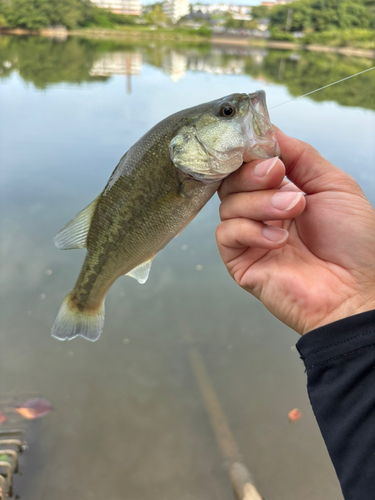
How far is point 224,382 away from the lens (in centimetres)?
385

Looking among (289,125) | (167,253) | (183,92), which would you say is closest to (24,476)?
(167,253)

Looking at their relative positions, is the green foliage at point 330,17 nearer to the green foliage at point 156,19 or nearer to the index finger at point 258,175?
the green foliage at point 156,19

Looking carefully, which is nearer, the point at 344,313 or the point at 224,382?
the point at 344,313

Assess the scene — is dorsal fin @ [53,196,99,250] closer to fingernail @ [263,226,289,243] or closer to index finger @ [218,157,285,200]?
index finger @ [218,157,285,200]

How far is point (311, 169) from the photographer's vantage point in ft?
6.14

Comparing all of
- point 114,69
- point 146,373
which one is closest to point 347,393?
point 146,373

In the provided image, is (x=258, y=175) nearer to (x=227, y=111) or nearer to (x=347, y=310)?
(x=227, y=111)

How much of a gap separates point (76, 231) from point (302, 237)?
131cm

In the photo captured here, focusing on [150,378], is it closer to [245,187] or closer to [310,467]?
[310,467]

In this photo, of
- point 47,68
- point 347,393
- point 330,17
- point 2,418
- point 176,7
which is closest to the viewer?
point 347,393

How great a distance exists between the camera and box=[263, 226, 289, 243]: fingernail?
1.58m

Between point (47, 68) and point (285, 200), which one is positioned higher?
point (285, 200)

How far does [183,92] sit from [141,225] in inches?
592

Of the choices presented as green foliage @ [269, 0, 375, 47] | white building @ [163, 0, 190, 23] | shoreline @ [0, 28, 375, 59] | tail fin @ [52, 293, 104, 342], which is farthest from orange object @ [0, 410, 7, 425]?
white building @ [163, 0, 190, 23]
